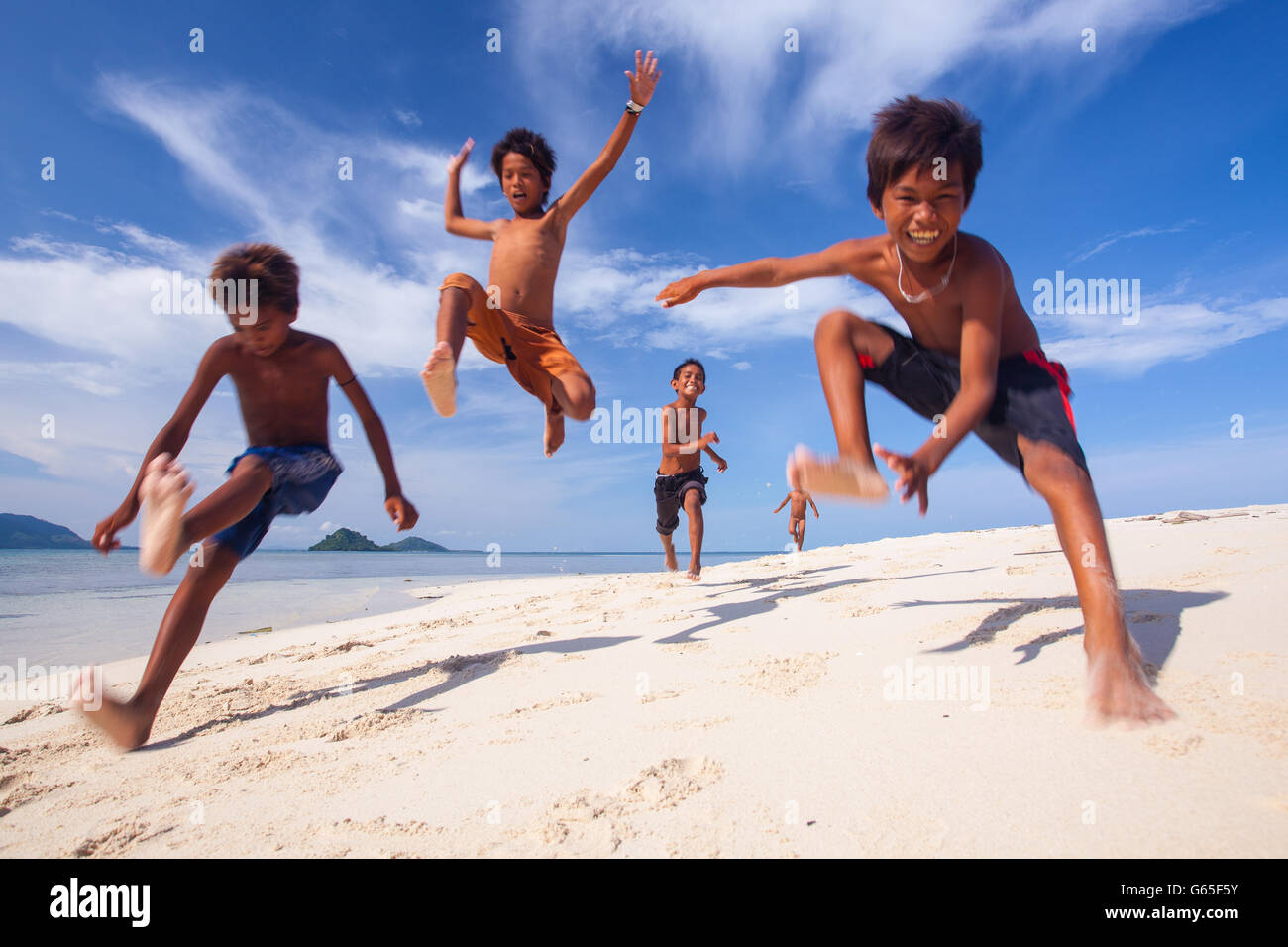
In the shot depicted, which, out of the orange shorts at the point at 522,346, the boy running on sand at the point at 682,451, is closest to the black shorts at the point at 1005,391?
the orange shorts at the point at 522,346

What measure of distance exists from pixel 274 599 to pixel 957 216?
8.48 meters

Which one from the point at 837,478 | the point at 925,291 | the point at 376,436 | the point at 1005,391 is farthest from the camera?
the point at 376,436

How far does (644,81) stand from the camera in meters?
3.95

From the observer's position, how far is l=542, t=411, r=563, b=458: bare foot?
434 cm

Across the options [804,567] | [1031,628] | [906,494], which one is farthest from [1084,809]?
[804,567]

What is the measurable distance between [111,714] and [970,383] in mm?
3287

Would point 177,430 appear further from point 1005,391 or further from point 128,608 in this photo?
point 128,608

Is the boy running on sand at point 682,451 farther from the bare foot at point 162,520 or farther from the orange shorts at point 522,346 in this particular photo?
the bare foot at point 162,520

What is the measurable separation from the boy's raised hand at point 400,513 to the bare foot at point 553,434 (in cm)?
119

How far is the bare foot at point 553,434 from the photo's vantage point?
4.34m

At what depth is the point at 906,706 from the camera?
1824mm

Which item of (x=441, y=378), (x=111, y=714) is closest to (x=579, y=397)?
(x=441, y=378)
